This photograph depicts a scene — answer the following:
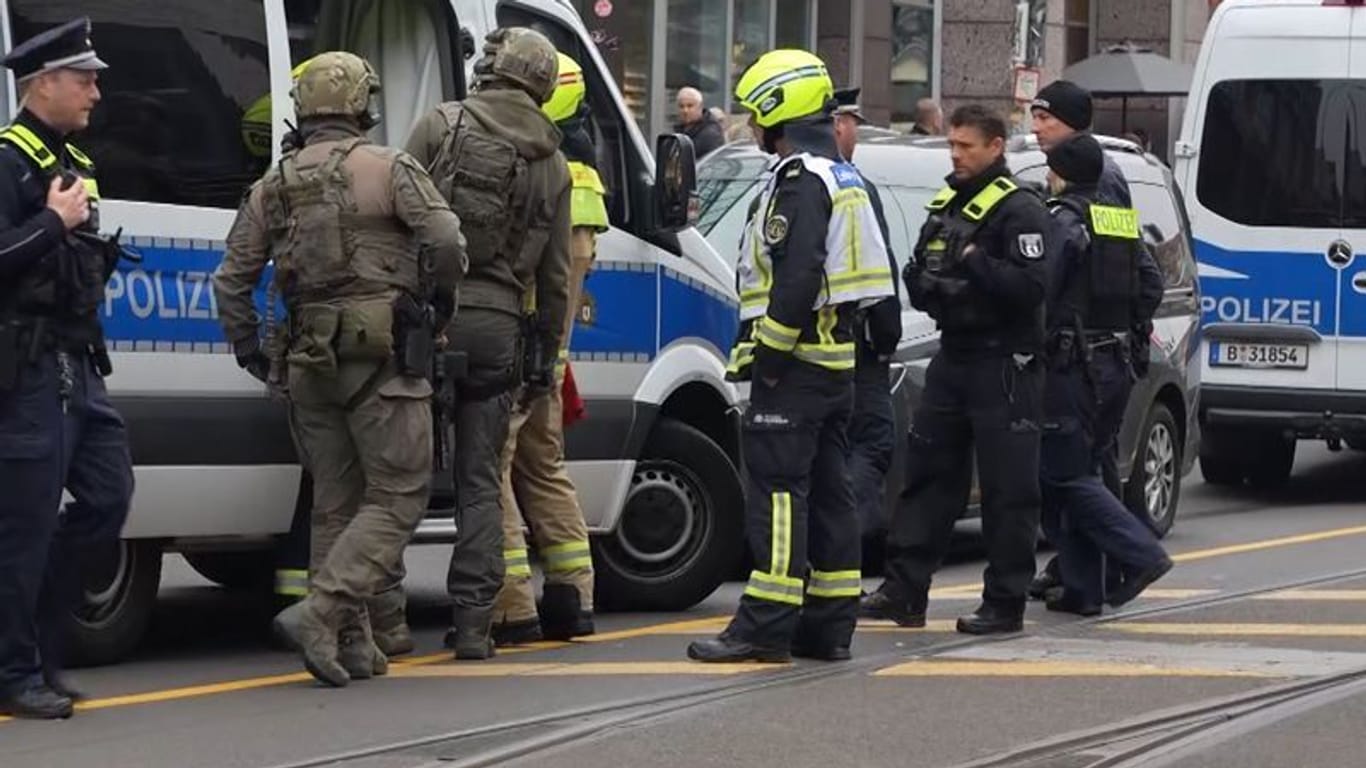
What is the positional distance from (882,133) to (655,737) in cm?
586

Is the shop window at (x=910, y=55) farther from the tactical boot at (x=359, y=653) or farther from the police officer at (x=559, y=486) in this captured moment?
the tactical boot at (x=359, y=653)

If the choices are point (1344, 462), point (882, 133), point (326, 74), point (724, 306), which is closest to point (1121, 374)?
point (724, 306)

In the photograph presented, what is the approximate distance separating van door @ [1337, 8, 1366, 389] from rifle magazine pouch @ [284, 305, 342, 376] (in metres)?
8.60

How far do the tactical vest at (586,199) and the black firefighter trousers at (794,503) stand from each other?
1.01m

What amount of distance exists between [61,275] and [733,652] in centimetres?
249

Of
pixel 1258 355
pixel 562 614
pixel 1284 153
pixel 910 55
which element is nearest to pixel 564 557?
pixel 562 614

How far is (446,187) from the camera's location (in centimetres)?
930

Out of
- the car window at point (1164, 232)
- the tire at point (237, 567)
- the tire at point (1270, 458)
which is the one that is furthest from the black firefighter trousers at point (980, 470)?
the tire at point (1270, 458)

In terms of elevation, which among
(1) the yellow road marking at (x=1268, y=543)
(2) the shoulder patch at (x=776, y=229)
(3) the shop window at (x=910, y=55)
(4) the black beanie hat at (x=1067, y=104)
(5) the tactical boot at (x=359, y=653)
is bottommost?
(1) the yellow road marking at (x=1268, y=543)

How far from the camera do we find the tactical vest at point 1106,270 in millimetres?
11000

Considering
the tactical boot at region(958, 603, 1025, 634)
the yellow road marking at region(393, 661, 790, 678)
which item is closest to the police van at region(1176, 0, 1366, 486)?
the tactical boot at region(958, 603, 1025, 634)

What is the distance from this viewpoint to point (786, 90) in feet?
30.6

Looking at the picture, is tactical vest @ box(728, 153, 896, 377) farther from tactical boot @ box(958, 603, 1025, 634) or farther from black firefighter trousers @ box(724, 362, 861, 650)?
tactical boot @ box(958, 603, 1025, 634)

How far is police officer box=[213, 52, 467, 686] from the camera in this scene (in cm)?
879
